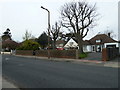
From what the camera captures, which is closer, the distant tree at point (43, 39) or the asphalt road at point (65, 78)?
the asphalt road at point (65, 78)

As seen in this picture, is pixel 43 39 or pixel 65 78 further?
pixel 43 39

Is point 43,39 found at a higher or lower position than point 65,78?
higher

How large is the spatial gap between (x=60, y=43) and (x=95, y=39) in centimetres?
4292

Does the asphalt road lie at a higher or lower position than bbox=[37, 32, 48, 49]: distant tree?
lower

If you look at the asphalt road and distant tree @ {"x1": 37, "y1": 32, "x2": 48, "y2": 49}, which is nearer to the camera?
the asphalt road

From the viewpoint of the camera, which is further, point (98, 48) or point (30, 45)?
point (98, 48)

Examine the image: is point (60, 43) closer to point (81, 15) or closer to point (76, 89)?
point (81, 15)

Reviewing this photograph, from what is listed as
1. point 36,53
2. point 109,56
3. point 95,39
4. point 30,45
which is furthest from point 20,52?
point 109,56

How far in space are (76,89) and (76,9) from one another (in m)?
40.0

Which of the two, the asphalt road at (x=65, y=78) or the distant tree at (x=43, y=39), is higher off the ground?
the distant tree at (x=43, y=39)

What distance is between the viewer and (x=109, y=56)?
28.3 m

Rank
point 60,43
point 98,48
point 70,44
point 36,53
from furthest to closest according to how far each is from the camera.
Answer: point 60,43 < point 70,44 < point 98,48 < point 36,53

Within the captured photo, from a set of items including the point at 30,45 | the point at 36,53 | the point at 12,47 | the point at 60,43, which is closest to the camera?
the point at 36,53

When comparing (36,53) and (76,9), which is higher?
(76,9)
